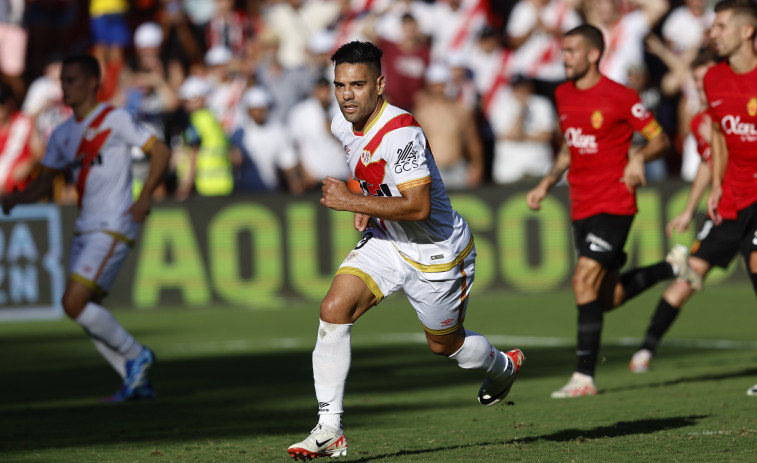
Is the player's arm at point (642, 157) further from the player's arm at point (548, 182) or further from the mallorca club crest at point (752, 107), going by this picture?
the mallorca club crest at point (752, 107)

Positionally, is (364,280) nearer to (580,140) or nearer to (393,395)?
(393,395)

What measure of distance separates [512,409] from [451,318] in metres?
1.88

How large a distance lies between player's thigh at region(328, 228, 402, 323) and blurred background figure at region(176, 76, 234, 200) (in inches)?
407

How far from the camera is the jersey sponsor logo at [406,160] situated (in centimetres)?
627

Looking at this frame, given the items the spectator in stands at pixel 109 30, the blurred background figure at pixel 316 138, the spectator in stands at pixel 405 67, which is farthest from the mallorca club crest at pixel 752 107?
the spectator in stands at pixel 109 30

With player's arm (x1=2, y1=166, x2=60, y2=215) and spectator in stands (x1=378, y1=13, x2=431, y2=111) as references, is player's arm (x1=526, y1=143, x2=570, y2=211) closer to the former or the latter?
player's arm (x1=2, y1=166, x2=60, y2=215)

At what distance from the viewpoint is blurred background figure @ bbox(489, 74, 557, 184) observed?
17.3 m

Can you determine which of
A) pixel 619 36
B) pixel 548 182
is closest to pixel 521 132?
pixel 619 36

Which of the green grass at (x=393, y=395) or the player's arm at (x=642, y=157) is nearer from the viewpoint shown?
the green grass at (x=393, y=395)

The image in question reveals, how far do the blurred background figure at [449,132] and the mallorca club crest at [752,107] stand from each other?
826cm

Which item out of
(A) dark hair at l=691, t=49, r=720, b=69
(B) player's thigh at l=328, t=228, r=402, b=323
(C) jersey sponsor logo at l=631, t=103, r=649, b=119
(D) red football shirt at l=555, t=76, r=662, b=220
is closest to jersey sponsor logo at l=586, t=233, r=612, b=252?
(D) red football shirt at l=555, t=76, r=662, b=220

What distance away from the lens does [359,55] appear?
20.9 ft

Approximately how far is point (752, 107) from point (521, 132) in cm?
879

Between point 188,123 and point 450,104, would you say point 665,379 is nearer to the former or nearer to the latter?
point 450,104
